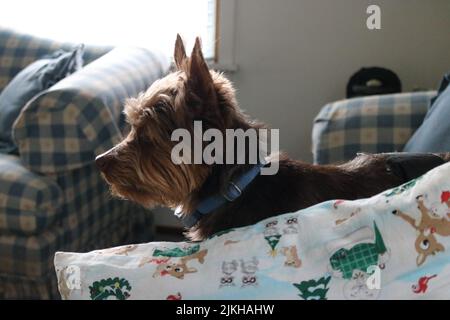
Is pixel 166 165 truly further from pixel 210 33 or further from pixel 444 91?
pixel 210 33

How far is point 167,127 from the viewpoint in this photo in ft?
3.80

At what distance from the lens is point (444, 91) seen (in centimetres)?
180

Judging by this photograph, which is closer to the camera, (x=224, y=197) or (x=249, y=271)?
(x=249, y=271)

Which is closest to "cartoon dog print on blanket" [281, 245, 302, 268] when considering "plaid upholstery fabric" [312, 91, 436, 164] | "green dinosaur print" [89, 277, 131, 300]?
"green dinosaur print" [89, 277, 131, 300]

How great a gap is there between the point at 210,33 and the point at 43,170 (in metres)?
1.09

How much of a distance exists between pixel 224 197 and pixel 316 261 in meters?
0.44

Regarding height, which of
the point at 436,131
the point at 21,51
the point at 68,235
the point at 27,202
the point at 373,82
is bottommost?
the point at 68,235

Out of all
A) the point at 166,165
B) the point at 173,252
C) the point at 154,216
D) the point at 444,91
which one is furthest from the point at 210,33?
the point at 173,252

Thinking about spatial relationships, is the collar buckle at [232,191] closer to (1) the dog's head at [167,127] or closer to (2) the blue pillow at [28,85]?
(1) the dog's head at [167,127]

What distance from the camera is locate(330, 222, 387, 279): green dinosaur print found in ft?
2.32

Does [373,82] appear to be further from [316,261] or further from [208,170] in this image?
[316,261]

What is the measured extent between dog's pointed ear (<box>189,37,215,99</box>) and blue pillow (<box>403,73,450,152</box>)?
733mm

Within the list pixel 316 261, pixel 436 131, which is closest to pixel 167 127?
pixel 316 261

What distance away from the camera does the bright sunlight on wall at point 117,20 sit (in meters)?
2.65
